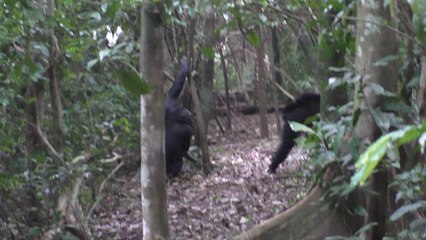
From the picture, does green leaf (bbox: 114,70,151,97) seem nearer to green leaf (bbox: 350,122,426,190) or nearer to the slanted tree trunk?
the slanted tree trunk

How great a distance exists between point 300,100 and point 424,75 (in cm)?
529

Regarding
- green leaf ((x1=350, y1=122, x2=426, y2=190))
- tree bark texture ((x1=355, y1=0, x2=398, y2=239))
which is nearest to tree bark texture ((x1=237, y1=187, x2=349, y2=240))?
tree bark texture ((x1=355, y1=0, x2=398, y2=239))

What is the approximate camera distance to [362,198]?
14.1 ft

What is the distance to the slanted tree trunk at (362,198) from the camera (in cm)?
406

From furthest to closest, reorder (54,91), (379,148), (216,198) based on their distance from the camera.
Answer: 1. (216,198)
2. (54,91)
3. (379,148)

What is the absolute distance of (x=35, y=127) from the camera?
592 centimetres

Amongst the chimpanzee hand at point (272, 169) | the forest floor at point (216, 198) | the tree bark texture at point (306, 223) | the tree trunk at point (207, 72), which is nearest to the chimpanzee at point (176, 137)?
the forest floor at point (216, 198)

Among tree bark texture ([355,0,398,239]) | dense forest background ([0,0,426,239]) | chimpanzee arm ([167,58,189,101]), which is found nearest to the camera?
dense forest background ([0,0,426,239])

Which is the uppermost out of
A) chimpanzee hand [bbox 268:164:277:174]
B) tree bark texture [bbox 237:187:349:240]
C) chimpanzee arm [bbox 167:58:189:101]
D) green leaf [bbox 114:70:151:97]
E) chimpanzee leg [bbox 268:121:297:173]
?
chimpanzee arm [bbox 167:58:189:101]

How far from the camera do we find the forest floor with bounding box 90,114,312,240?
668 cm

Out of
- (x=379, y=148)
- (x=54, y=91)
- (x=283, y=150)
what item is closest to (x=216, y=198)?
(x=283, y=150)

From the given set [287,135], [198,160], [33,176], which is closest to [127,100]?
[198,160]

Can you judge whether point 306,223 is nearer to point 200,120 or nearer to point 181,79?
point 181,79

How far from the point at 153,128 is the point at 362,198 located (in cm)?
140
